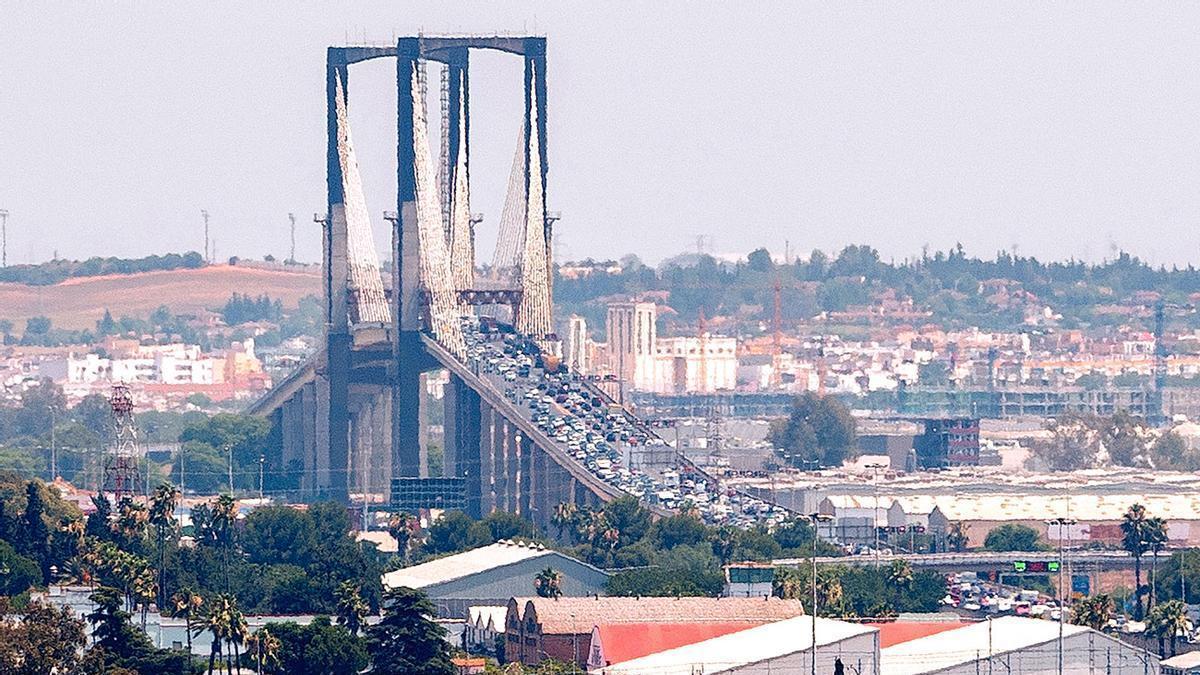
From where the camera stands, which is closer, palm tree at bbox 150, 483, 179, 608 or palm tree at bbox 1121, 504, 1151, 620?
palm tree at bbox 150, 483, 179, 608

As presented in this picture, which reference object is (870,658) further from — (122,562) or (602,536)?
(602,536)

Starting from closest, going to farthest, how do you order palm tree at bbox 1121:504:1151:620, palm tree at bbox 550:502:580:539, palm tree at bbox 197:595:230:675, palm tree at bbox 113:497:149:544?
palm tree at bbox 197:595:230:675 < palm tree at bbox 113:497:149:544 < palm tree at bbox 1121:504:1151:620 < palm tree at bbox 550:502:580:539

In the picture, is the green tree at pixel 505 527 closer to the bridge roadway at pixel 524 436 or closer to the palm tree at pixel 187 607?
the bridge roadway at pixel 524 436

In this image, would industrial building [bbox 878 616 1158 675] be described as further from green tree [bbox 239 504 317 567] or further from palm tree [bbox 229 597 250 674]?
green tree [bbox 239 504 317 567]

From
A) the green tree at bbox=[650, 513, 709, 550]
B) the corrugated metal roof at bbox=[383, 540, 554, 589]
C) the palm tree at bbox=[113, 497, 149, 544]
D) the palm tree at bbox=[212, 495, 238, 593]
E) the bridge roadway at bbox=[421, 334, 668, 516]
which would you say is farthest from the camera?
the bridge roadway at bbox=[421, 334, 668, 516]

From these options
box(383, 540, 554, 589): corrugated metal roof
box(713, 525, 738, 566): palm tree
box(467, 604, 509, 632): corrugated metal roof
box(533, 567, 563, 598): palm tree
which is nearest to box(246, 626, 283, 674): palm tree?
box(467, 604, 509, 632): corrugated metal roof

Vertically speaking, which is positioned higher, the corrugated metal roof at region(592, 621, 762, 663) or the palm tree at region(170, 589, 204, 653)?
the palm tree at region(170, 589, 204, 653)

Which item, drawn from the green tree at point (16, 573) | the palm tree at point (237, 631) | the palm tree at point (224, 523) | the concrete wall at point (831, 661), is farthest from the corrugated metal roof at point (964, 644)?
the palm tree at point (224, 523)
